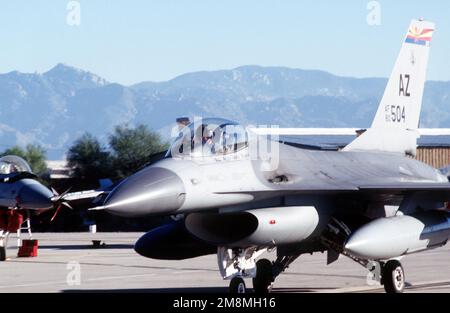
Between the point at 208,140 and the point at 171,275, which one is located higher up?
the point at 208,140

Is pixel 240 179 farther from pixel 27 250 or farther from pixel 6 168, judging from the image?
pixel 27 250

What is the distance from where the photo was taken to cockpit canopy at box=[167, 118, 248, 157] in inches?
481

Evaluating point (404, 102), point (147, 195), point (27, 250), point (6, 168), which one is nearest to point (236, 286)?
point (147, 195)

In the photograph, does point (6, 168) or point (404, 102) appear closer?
point (404, 102)

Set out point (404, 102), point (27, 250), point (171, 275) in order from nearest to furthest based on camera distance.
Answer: point (404, 102) → point (171, 275) → point (27, 250)

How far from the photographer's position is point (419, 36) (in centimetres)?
1750

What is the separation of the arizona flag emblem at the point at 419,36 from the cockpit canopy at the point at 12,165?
31.6 ft

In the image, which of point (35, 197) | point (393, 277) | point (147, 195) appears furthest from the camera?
point (35, 197)

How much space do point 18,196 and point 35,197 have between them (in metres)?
0.44

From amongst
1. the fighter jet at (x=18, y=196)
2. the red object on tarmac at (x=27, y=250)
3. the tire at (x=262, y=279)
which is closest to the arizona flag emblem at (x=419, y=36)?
the tire at (x=262, y=279)

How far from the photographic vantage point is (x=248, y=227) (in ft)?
41.1

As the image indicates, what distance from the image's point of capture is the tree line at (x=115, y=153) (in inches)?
1720

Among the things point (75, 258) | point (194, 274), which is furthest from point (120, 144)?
point (194, 274)
